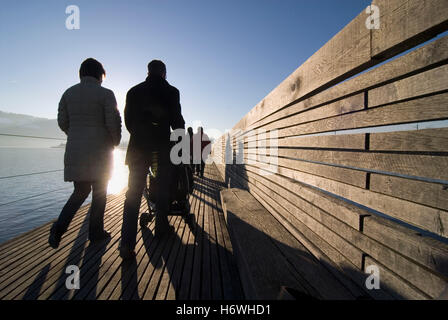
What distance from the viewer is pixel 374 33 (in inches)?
46.2

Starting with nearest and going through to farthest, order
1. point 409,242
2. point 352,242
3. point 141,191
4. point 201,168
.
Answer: point 409,242, point 352,242, point 141,191, point 201,168

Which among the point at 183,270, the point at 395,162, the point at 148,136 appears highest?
the point at 148,136

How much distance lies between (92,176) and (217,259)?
1.64 metres

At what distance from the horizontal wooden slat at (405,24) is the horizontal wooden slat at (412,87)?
0.17 m

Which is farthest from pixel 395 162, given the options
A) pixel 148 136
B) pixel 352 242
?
pixel 148 136

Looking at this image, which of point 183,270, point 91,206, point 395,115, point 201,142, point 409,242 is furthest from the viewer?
point 201,142

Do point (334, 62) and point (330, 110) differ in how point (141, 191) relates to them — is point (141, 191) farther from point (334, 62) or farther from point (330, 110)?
point (334, 62)

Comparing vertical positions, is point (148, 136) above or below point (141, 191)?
above

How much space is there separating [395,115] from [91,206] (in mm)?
2840

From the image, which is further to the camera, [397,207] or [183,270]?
[183,270]

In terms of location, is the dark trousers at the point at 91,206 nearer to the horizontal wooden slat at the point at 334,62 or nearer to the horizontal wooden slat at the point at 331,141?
the horizontal wooden slat at the point at 331,141

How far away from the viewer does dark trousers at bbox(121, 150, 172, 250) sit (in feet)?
6.64

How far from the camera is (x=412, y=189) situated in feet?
3.18

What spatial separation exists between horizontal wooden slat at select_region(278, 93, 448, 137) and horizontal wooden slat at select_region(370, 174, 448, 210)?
12.0 inches
